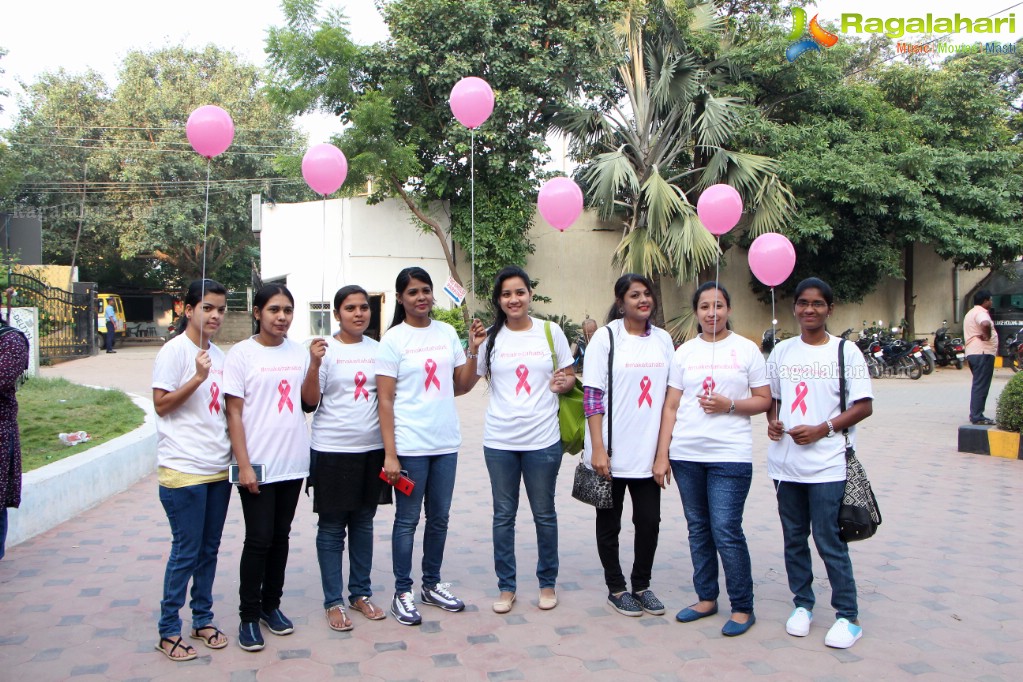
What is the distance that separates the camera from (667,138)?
17.3 meters

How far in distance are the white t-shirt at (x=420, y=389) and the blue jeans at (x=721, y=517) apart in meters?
1.09

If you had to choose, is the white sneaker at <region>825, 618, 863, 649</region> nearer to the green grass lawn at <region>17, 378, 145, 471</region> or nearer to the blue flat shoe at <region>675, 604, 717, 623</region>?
the blue flat shoe at <region>675, 604, 717, 623</region>

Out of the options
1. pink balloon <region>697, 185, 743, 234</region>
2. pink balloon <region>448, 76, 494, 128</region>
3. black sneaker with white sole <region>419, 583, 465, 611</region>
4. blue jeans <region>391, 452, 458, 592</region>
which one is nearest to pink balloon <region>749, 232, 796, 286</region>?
pink balloon <region>697, 185, 743, 234</region>

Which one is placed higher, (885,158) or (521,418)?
(885,158)

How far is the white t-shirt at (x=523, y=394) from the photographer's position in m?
3.86

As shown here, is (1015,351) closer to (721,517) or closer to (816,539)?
(816,539)

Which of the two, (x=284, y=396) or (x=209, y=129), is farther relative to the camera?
(x=209, y=129)

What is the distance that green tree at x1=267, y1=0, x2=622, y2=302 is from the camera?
52.6 feet

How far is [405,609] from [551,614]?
0.70m

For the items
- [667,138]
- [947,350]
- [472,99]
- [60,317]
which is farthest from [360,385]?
[947,350]

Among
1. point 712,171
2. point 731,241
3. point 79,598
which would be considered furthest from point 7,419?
point 731,241

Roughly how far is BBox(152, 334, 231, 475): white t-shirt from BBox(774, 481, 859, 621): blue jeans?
8.10 ft

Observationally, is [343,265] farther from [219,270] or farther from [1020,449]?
[219,270]

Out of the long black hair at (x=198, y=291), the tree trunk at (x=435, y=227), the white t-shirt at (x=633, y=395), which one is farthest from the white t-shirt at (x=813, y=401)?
the tree trunk at (x=435, y=227)
